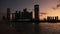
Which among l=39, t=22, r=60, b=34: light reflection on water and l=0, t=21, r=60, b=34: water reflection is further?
l=39, t=22, r=60, b=34: light reflection on water

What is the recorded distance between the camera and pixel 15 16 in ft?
24.6

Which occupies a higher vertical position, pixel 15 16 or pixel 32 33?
pixel 15 16

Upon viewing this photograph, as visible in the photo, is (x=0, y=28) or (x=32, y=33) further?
(x=0, y=28)

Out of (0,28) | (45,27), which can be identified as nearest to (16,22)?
(0,28)

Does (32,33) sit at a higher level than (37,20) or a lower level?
lower

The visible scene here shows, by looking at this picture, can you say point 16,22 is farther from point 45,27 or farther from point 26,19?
point 45,27

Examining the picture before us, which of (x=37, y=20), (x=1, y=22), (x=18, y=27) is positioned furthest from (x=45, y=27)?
(x=1, y=22)

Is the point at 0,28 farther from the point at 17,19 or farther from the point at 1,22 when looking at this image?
the point at 17,19

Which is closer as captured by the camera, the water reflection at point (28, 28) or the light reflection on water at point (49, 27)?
the water reflection at point (28, 28)

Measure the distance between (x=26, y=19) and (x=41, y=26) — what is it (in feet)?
3.06

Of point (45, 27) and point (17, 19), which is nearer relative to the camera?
point (17, 19)

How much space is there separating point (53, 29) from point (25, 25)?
4.44ft

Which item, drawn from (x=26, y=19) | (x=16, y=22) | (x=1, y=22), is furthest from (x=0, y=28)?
(x=26, y=19)

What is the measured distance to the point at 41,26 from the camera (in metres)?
8.19
